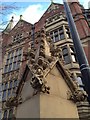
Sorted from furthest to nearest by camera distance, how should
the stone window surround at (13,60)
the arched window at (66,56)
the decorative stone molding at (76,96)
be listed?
1. the stone window surround at (13,60)
2. the arched window at (66,56)
3. the decorative stone molding at (76,96)

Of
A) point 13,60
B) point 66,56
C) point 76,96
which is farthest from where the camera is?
point 13,60

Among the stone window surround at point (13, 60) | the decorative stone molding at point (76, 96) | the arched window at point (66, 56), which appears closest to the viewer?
the decorative stone molding at point (76, 96)

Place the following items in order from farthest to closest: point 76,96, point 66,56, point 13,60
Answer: point 13,60
point 66,56
point 76,96

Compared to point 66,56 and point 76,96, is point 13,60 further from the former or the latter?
point 76,96

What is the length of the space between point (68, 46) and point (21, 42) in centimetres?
825

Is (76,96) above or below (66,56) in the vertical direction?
below

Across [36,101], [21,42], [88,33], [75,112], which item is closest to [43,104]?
[36,101]

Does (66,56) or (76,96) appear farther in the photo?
→ (66,56)

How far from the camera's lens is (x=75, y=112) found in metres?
3.54

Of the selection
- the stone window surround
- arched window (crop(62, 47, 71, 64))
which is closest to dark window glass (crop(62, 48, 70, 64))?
arched window (crop(62, 47, 71, 64))

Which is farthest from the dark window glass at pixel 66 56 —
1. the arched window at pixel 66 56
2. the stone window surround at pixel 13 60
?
the stone window surround at pixel 13 60

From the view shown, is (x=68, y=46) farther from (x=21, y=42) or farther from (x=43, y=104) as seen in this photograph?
(x=43, y=104)

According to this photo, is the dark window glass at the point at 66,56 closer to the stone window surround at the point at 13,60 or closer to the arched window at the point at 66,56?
the arched window at the point at 66,56

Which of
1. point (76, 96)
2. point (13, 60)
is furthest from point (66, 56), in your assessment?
point (76, 96)
